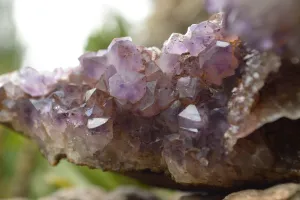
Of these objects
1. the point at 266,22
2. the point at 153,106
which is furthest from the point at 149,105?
the point at 266,22

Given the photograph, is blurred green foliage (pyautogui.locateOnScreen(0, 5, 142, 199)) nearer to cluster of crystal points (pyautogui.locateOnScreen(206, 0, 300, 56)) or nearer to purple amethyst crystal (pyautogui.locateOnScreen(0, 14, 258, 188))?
purple amethyst crystal (pyautogui.locateOnScreen(0, 14, 258, 188))

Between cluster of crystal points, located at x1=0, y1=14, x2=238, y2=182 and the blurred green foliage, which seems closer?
cluster of crystal points, located at x1=0, y1=14, x2=238, y2=182

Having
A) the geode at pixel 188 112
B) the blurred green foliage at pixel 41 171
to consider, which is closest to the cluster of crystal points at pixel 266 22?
the geode at pixel 188 112

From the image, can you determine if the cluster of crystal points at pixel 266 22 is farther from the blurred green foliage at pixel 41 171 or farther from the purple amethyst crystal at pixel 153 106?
the blurred green foliage at pixel 41 171

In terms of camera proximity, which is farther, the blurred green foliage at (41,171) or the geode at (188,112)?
the blurred green foliage at (41,171)

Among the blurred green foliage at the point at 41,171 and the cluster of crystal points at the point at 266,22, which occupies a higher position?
the cluster of crystal points at the point at 266,22

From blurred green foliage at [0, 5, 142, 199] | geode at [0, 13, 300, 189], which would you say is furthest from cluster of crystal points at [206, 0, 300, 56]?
blurred green foliage at [0, 5, 142, 199]

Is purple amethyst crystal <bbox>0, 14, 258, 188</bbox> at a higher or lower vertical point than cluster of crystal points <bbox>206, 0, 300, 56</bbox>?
lower

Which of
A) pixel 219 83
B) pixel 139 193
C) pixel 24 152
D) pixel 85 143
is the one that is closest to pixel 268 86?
pixel 219 83

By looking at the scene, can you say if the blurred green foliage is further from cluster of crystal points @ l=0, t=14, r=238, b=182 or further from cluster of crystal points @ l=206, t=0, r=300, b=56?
cluster of crystal points @ l=206, t=0, r=300, b=56

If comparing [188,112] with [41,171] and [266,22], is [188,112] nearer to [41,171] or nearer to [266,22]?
[266,22]
